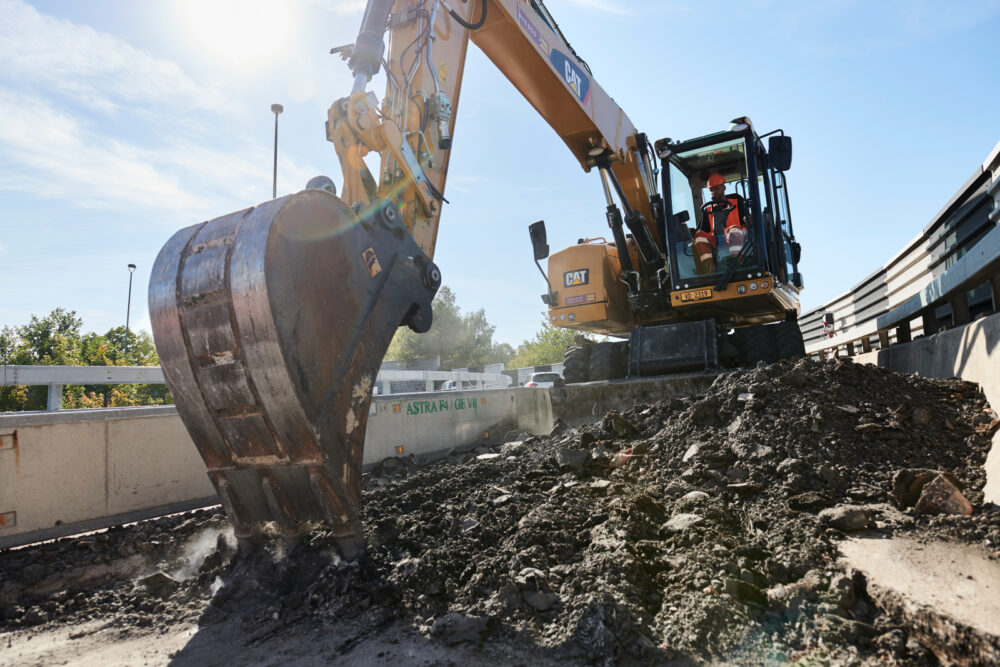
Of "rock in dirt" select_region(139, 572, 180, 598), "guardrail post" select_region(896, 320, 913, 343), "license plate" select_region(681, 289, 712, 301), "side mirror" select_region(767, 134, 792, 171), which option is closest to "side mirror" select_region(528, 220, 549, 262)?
"license plate" select_region(681, 289, 712, 301)

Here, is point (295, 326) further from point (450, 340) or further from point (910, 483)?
point (450, 340)

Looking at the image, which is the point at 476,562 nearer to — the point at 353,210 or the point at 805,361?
the point at 353,210

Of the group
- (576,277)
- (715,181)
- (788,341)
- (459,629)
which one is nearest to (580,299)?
(576,277)

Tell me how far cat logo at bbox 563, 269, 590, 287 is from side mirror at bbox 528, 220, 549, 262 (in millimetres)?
1549

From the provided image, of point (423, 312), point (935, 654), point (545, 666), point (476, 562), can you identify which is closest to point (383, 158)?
point (423, 312)

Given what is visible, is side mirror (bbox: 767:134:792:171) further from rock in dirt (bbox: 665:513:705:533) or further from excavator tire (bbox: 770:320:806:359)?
rock in dirt (bbox: 665:513:705:533)

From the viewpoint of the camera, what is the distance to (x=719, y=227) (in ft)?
A: 25.1

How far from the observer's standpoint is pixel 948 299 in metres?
5.25

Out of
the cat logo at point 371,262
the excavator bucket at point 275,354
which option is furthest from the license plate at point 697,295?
the excavator bucket at point 275,354

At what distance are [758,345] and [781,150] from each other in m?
2.46

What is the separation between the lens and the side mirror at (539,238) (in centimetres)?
730

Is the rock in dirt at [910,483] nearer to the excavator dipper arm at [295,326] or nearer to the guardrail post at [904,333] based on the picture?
the excavator dipper arm at [295,326]

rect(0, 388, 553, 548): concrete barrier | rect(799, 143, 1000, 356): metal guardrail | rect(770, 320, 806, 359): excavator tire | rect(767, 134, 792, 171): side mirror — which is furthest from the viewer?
rect(770, 320, 806, 359): excavator tire

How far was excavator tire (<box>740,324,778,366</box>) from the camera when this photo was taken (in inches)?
302
